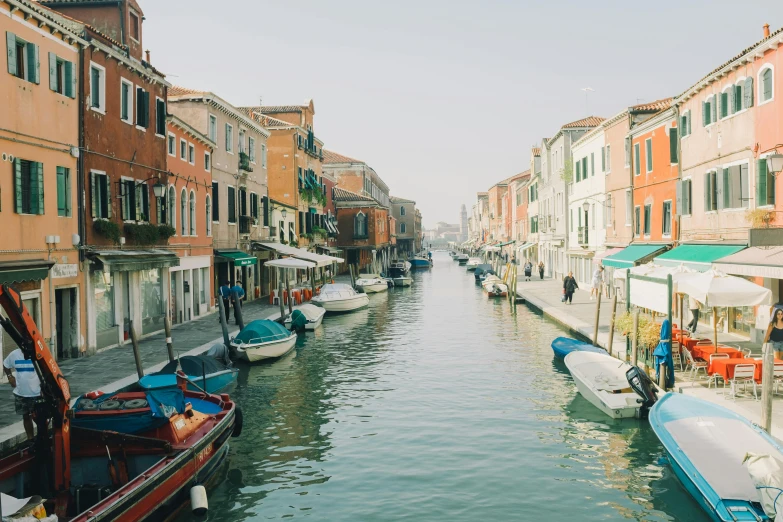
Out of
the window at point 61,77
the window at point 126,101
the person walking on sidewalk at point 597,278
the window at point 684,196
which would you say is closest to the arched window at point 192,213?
the window at point 126,101

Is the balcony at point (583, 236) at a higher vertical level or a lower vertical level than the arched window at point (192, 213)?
lower

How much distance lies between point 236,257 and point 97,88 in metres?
12.2

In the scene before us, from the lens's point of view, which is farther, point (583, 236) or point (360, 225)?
point (360, 225)

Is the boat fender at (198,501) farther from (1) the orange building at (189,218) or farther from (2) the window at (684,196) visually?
(2) the window at (684,196)

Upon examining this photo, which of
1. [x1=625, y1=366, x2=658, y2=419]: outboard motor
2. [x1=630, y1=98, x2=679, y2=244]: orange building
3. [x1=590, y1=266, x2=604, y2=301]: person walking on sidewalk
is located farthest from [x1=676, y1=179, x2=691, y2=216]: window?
[x1=625, y1=366, x2=658, y2=419]: outboard motor

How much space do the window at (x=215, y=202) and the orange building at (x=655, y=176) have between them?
17965 mm

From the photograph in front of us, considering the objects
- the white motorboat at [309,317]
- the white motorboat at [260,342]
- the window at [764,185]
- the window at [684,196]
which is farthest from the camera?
the white motorboat at [309,317]

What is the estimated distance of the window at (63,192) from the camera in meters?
17.2

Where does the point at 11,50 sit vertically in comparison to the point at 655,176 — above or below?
above

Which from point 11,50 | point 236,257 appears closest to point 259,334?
point 11,50

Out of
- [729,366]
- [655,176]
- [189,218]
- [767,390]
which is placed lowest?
[729,366]

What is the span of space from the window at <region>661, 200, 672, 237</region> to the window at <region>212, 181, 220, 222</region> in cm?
1825

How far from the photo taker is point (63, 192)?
57.3ft

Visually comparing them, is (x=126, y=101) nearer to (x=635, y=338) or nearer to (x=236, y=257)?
(x=236, y=257)
